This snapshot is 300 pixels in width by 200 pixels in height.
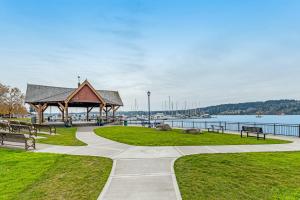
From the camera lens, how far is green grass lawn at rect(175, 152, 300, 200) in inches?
216

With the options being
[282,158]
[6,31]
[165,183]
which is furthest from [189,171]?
[6,31]

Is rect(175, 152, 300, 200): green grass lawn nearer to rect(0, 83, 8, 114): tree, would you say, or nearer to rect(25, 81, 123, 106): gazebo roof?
rect(25, 81, 123, 106): gazebo roof

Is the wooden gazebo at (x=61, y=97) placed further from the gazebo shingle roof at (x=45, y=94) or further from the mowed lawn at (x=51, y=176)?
the mowed lawn at (x=51, y=176)

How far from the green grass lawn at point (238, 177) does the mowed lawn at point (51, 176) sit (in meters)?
2.31

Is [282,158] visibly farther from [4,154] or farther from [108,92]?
[108,92]

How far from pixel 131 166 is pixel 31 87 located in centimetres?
3066

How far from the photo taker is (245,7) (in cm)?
1540

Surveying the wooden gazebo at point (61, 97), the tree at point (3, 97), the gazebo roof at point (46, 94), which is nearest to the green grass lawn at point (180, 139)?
the wooden gazebo at point (61, 97)

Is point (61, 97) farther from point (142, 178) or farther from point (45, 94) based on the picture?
point (142, 178)

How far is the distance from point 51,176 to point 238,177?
5.25 m

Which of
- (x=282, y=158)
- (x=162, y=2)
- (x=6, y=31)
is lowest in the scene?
(x=282, y=158)

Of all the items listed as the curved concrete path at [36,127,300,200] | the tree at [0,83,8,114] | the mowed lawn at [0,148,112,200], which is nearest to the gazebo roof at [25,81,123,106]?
the mowed lawn at [0,148,112,200]

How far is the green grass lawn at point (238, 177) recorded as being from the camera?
5.48 metres

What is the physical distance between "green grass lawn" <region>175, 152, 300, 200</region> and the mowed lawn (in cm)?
231
